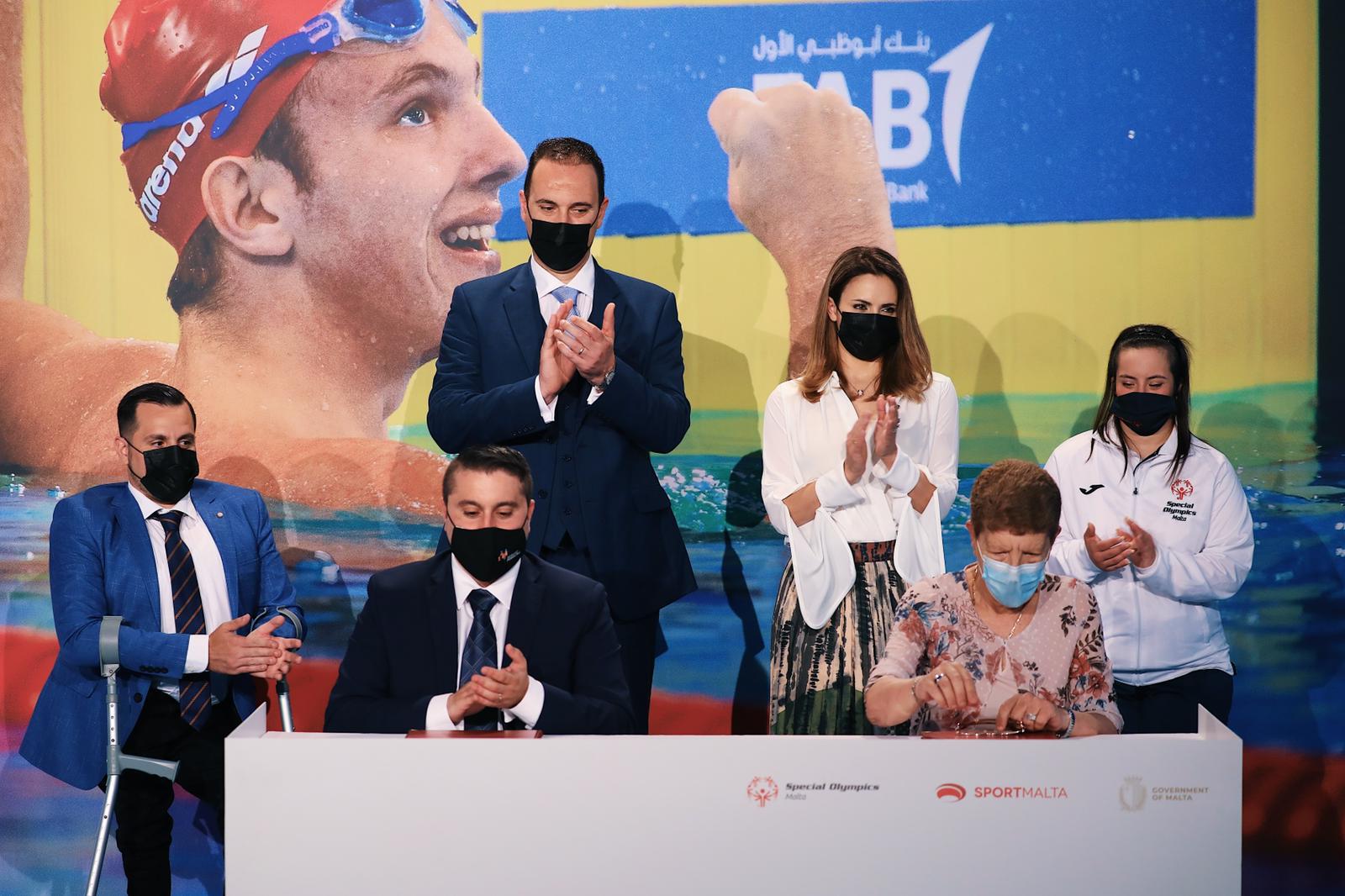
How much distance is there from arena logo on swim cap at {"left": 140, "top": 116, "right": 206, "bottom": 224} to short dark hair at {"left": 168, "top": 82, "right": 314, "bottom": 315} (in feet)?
0.53

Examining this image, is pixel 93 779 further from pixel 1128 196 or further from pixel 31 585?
pixel 1128 196

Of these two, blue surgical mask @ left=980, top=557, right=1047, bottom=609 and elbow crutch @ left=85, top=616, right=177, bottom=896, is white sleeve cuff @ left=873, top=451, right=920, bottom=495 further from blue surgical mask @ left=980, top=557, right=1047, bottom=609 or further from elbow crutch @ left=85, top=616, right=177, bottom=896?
elbow crutch @ left=85, top=616, right=177, bottom=896

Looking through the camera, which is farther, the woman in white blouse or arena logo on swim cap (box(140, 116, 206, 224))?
arena logo on swim cap (box(140, 116, 206, 224))

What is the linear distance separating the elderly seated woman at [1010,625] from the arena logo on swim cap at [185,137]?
295cm

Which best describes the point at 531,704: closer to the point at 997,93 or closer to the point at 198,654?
the point at 198,654

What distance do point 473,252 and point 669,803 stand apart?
2750mm

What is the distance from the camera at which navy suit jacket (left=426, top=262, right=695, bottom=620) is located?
3.57m

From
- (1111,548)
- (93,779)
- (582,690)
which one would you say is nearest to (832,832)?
(582,690)

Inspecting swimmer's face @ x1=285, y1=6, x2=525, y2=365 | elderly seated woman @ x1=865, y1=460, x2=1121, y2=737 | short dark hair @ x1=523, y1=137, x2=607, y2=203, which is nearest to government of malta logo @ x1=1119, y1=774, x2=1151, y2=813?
elderly seated woman @ x1=865, y1=460, x2=1121, y2=737

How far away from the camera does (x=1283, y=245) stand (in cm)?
450

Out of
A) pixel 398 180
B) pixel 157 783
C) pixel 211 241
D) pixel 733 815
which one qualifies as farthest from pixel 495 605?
pixel 211 241

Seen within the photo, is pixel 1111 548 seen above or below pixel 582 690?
above

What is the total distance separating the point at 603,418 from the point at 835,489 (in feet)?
2.18

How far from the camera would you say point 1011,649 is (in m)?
2.87
